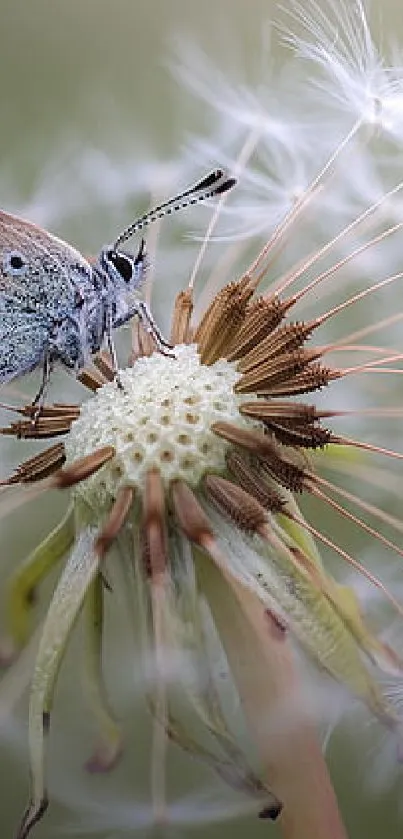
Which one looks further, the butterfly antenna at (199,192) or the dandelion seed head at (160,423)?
the butterfly antenna at (199,192)

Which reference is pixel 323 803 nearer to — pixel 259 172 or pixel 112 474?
pixel 112 474

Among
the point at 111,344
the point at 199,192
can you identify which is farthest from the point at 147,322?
the point at 199,192

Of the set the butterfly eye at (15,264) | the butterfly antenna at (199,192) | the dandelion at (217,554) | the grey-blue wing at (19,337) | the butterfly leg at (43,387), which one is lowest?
the dandelion at (217,554)

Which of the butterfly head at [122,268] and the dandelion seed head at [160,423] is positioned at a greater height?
the butterfly head at [122,268]

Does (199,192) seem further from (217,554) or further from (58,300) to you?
(217,554)
